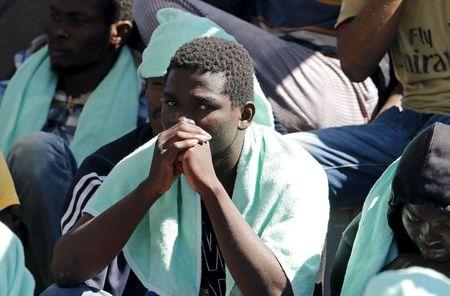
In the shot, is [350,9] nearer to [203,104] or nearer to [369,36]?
[369,36]

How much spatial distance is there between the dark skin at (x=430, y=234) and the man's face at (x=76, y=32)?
231 cm

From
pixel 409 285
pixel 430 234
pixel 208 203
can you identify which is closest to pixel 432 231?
pixel 430 234

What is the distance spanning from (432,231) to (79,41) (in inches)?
94.9

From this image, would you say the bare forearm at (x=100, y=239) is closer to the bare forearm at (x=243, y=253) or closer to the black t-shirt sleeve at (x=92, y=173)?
the bare forearm at (x=243, y=253)

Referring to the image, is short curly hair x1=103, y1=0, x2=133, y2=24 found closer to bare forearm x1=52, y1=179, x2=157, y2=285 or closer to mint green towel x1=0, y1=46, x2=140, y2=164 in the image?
mint green towel x1=0, y1=46, x2=140, y2=164

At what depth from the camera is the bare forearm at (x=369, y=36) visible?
4.05 metres

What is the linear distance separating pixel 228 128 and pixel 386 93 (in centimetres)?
148

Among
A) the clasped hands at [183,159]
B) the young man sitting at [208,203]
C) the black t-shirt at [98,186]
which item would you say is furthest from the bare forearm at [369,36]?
the clasped hands at [183,159]

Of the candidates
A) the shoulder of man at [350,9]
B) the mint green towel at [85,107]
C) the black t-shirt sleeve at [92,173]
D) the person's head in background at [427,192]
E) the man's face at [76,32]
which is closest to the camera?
the person's head in background at [427,192]

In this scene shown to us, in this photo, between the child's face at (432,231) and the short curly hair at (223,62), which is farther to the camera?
the short curly hair at (223,62)

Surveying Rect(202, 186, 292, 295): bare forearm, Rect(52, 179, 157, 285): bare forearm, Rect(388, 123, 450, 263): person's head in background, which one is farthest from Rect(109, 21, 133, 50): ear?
Rect(388, 123, 450, 263): person's head in background

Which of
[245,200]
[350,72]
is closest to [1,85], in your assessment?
[350,72]

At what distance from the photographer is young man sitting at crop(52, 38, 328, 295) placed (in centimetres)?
331

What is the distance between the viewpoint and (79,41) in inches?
202
